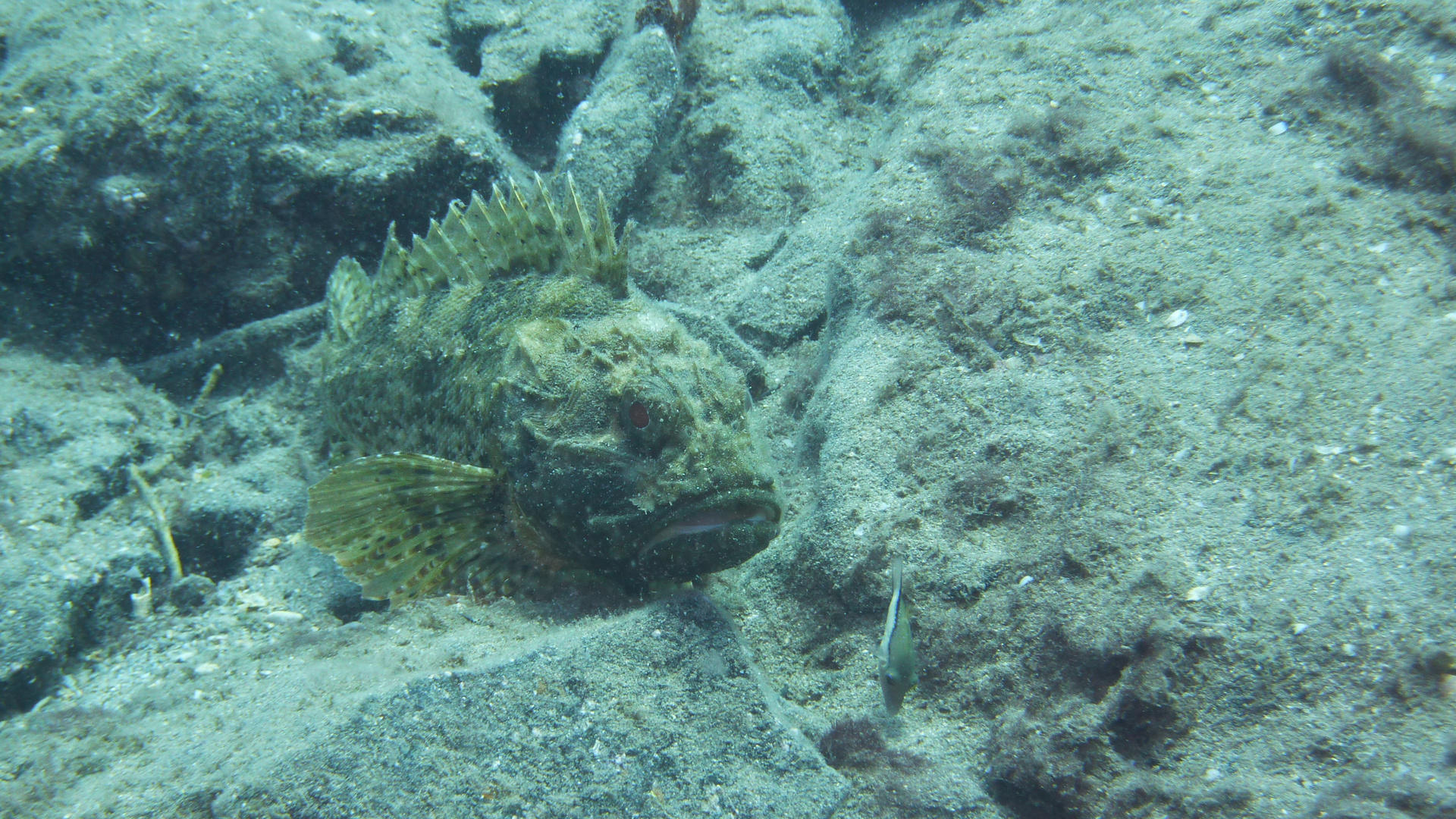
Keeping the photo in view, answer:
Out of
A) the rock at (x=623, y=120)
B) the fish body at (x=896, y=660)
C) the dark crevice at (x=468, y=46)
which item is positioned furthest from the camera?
the dark crevice at (x=468, y=46)

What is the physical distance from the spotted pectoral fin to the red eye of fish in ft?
2.56

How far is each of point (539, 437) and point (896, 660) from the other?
1582 mm

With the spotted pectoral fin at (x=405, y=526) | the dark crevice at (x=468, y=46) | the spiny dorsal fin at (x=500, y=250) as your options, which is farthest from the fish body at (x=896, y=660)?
the dark crevice at (x=468, y=46)

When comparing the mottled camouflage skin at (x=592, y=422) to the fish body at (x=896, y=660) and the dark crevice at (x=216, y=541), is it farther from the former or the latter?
the dark crevice at (x=216, y=541)

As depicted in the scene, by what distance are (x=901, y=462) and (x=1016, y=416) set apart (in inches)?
21.1

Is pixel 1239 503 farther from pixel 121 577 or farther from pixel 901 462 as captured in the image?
pixel 121 577

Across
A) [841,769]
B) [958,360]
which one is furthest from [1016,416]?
[841,769]

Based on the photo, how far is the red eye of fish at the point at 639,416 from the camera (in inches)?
93.4

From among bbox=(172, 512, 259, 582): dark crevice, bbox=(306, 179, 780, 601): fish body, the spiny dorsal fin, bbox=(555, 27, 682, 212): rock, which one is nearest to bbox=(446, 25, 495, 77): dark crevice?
bbox=(555, 27, 682, 212): rock

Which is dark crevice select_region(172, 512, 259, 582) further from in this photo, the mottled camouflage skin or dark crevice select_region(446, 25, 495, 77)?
dark crevice select_region(446, 25, 495, 77)

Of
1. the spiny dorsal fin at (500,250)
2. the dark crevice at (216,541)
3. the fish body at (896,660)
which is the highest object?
the spiny dorsal fin at (500,250)

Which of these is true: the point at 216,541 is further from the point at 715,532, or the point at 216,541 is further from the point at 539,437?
the point at 715,532

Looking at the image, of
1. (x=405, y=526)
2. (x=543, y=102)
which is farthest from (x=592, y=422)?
(x=543, y=102)

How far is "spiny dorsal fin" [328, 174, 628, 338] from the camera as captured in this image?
3068 mm
